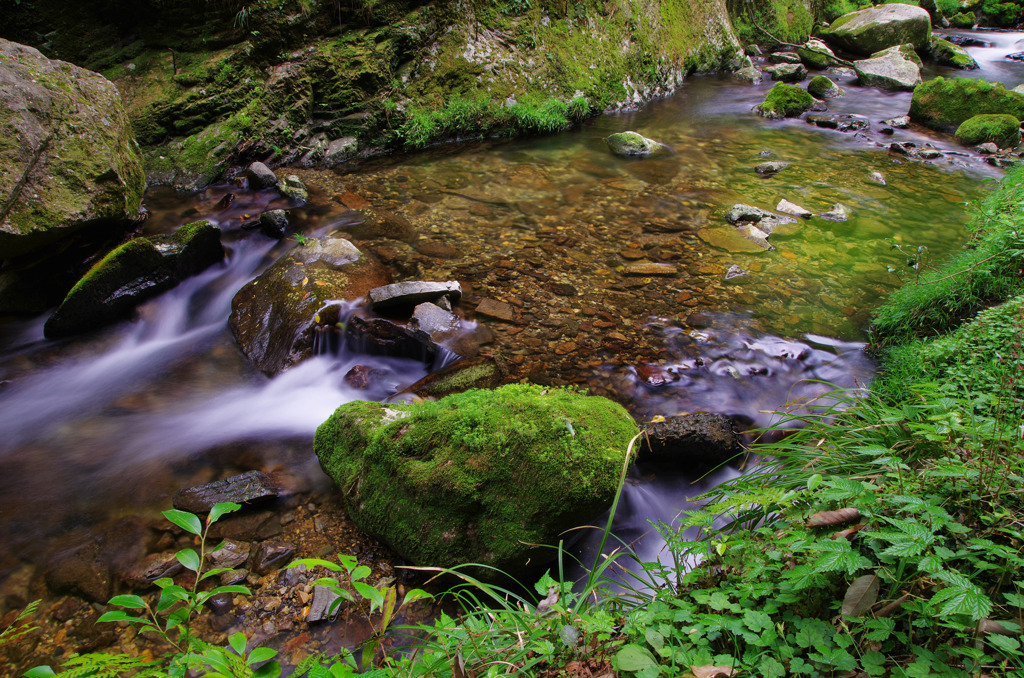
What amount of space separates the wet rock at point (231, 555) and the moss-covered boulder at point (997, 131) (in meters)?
13.1

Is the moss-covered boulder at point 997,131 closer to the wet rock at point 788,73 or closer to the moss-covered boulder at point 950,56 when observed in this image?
the wet rock at point 788,73

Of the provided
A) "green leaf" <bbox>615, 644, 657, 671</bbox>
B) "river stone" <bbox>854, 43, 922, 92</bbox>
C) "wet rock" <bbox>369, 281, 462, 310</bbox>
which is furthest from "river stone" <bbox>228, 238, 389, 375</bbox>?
"river stone" <bbox>854, 43, 922, 92</bbox>

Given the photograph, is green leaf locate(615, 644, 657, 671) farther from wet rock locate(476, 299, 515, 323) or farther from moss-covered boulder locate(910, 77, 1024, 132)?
moss-covered boulder locate(910, 77, 1024, 132)

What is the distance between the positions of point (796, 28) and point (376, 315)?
20.4 meters

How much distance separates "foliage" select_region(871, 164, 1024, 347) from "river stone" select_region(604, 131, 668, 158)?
16.3ft

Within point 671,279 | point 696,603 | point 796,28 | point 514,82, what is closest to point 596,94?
point 514,82

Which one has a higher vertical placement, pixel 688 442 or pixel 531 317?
pixel 531 317

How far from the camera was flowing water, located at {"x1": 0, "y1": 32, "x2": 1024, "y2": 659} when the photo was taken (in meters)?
3.66

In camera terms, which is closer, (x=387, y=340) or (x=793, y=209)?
(x=387, y=340)

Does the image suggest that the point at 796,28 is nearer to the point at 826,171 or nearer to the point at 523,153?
the point at 826,171

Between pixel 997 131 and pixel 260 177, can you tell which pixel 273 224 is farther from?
pixel 997 131

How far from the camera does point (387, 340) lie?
4.54 meters

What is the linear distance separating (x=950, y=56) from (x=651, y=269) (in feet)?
61.9

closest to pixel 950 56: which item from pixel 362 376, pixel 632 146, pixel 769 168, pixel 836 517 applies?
pixel 769 168
